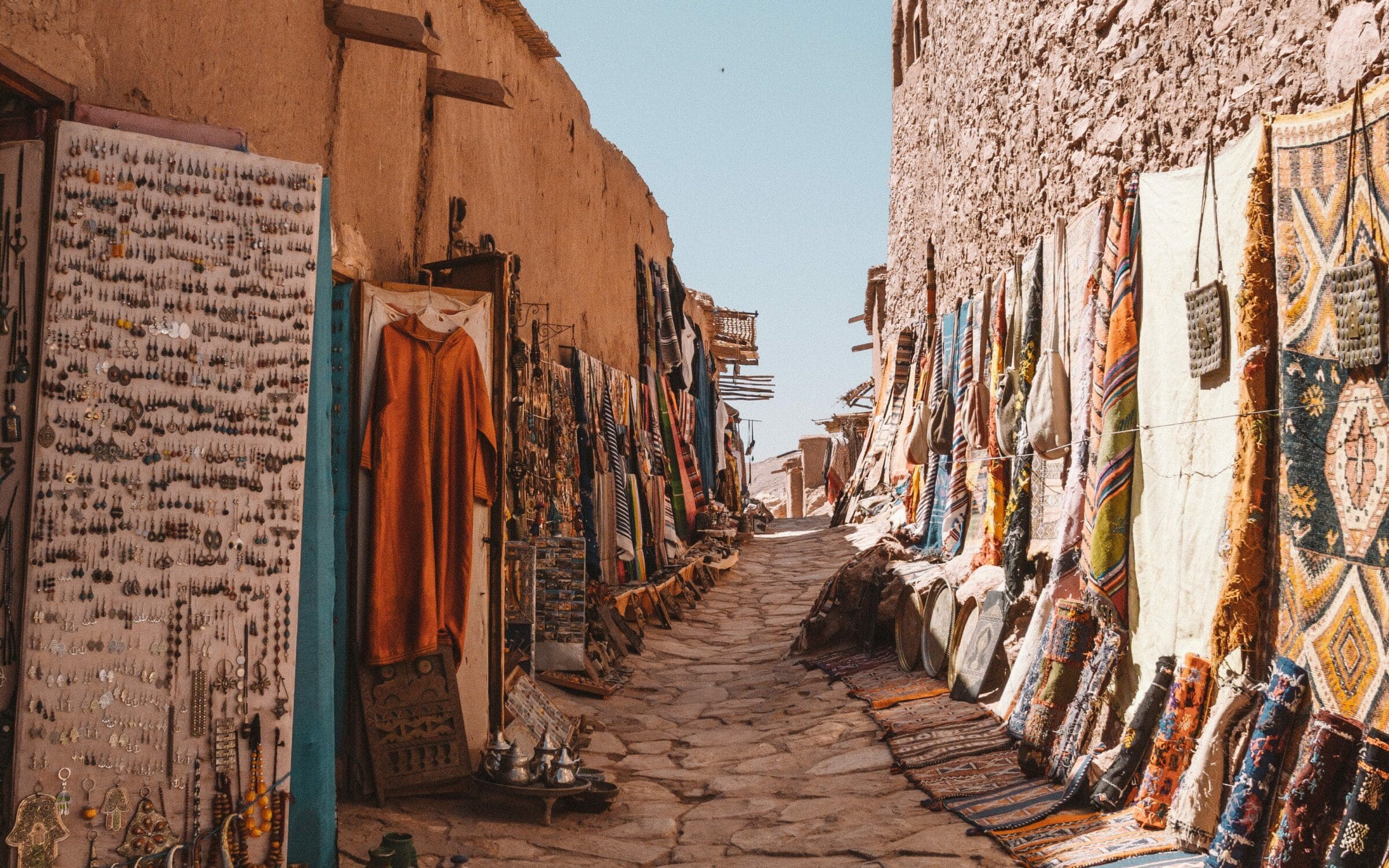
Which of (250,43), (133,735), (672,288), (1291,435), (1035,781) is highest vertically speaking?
(672,288)

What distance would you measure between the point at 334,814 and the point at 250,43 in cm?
257

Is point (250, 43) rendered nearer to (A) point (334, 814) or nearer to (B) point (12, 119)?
(B) point (12, 119)

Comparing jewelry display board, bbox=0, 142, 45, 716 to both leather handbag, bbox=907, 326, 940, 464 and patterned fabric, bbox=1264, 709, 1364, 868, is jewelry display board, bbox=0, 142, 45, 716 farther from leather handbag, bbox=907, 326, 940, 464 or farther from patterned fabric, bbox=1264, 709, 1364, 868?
leather handbag, bbox=907, 326, 940, 464

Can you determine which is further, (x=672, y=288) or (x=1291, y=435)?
(x=672, y=288)

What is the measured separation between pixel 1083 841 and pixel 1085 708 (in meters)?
0.82

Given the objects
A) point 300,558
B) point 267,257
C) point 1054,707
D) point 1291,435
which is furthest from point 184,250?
point 1054,707

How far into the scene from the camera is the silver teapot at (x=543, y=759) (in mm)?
4094

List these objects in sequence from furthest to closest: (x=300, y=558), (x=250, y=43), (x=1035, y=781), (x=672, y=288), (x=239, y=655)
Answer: (x=672, y=288), (x=1035, y=781), (x=250, y=43), (x=300, y=558), (x=239, y=655)

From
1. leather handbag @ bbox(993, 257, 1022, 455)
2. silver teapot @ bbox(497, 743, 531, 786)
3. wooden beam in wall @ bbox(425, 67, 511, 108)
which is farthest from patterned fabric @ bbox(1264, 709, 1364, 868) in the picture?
wooden beam in wall @ bbox(425, 67, 511, 108)

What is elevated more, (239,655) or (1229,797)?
(239,655)

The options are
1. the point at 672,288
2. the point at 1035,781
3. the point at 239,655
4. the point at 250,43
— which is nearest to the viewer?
the point at 239,655

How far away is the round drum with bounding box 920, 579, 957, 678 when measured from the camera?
19.3ft

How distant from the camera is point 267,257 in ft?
10.1

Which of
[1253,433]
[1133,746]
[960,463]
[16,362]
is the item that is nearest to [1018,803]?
[1133,746]
